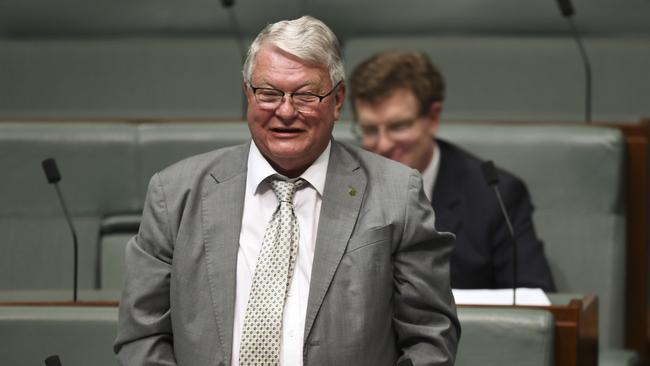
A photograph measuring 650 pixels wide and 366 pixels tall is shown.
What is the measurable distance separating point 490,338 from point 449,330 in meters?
0.22

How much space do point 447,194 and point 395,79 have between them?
0.17 meters

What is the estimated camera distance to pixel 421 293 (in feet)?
3.26

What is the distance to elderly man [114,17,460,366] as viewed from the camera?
98 cm

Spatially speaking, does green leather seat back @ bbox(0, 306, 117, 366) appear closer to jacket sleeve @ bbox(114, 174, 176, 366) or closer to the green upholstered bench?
jacket sleeve @ bbox(114, 174, 176, 366)

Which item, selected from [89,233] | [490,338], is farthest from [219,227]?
[89,233]

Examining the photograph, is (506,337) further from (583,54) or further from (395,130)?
(583,54)

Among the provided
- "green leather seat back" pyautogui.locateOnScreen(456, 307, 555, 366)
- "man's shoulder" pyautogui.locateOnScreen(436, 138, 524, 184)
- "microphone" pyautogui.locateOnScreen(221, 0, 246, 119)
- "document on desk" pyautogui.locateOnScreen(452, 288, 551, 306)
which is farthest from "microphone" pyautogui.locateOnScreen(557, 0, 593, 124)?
"green leather seat back" pyautogui.locateOnScreen(456, 307, 555, 366)

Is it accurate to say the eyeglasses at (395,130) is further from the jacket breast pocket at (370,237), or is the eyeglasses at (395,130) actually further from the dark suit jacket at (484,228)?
the jacket breast pocket at (370,237)

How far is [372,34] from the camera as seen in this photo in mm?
2236

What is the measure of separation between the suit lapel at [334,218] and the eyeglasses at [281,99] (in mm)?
68

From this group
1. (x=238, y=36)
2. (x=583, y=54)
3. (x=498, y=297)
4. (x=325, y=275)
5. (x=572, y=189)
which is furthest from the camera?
(x=238, y=36)

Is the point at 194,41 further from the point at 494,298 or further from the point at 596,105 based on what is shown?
the point at 494,298

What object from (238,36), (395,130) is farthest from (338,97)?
(238,36)

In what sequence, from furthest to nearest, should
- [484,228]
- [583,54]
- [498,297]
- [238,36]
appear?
[238,36]
[583,54]
[484,228]
[498,297]
